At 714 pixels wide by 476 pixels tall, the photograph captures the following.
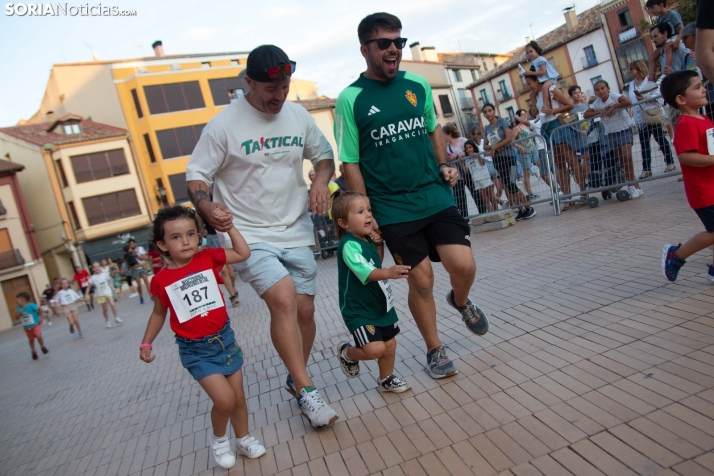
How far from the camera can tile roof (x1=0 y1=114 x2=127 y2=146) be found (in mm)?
37438

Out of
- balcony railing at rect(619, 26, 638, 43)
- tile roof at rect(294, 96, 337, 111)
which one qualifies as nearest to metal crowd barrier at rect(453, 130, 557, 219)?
tile roof at rect(294, 96, 337, 111)

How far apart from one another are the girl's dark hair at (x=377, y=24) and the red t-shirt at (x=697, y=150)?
213 cm

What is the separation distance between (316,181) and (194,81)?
40.7 metres

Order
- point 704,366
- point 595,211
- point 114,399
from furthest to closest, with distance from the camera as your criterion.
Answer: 1. point 595,211
2. point 114,399
3. point 704,366

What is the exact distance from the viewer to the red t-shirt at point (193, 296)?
321cm

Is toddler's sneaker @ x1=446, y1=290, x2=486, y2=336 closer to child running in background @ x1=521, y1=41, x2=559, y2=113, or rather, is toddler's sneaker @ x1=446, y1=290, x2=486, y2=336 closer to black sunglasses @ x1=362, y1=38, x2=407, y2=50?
black sunglasses @ x1=362, y1=38, x2=407, y2=50


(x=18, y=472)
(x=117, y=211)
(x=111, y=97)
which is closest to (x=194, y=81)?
(x=111, y=97)

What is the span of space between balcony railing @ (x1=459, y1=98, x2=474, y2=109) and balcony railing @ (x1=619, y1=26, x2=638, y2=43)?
19.8 m

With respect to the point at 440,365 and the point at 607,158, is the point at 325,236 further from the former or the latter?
the point at 440,365

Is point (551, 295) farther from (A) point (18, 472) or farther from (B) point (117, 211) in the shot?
(B) point (117, 211)

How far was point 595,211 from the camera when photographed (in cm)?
862

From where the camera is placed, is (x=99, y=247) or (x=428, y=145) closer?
(x=428, y=145)

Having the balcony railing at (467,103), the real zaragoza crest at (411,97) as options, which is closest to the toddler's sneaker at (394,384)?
the real zaragoza crest at (411,97)

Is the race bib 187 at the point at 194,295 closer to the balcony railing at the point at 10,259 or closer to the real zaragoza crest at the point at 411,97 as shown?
the real zaragoza crest at the point at 411,97
